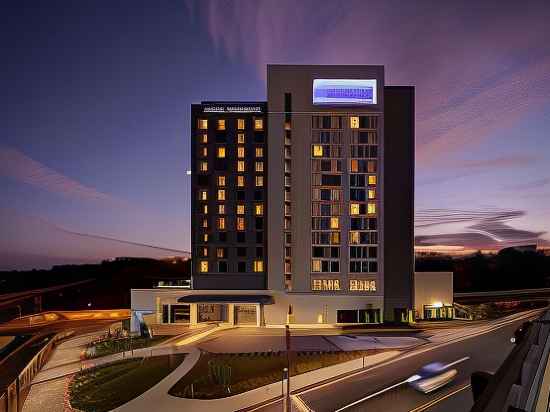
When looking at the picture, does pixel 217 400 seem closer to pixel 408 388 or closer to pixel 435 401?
pixel 408 388

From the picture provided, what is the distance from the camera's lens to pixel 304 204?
54.3 m

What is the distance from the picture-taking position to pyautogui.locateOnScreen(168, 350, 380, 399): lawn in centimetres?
2702

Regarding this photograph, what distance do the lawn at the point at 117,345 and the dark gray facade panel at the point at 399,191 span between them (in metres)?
30.5

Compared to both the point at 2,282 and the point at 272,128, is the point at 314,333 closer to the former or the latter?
the point at 272,128

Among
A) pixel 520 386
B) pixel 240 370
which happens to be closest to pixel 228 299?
pixel 240 370

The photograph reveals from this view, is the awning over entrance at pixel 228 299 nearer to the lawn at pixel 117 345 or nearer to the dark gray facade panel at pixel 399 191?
the lawn at pixel 117 345

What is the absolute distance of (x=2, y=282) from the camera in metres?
132

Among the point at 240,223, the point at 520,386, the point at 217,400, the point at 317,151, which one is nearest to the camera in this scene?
the point at 520,386

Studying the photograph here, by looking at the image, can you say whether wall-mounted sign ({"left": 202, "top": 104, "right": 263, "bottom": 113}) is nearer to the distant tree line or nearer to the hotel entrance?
the hotel entrance

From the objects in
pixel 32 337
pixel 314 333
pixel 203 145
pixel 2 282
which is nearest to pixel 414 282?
pixel 314 333

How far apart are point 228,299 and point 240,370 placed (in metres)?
20.8

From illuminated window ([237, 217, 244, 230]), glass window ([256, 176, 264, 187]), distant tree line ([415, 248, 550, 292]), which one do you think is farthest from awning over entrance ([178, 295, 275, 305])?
distant tree line ([415, 248, 550, 292])

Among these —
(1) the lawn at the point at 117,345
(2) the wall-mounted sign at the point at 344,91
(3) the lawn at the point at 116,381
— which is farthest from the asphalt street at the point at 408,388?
(2) the wall-mounted sign at the point at 344,91

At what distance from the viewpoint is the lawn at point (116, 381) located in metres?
25.9
